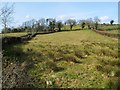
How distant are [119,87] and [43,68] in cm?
442

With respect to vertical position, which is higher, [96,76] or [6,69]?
[6,69]

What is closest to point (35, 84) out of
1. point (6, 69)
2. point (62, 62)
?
point (6, 69)

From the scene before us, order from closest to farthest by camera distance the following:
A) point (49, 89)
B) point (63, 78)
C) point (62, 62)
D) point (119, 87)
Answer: point (119, 87)
point (49, 89)
point (63, 78)
point (62, 62)

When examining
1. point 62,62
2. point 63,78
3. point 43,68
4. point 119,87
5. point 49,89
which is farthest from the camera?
point 62,62

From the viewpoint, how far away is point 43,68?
10789 millimetres

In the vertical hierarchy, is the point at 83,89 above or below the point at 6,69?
below

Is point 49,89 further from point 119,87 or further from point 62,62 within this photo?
point 62,62

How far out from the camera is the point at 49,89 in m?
7.65

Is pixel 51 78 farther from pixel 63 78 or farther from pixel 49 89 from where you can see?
pixel 49 89

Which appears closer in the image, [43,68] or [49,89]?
[49,89]

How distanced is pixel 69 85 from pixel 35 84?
3.77 feet

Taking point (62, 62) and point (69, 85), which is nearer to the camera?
point (69, 85)

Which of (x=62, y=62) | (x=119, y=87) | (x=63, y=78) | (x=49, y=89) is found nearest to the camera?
(x=119, y=87)

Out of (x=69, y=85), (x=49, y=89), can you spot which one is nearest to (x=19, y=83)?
(x=49, y=89)
